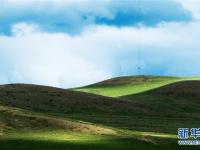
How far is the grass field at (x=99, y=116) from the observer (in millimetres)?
59094

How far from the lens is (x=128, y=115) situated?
103 m

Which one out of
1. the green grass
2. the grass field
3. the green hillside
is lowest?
the green grass

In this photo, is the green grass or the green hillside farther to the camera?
the green hillside

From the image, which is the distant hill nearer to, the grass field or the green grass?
the grass field

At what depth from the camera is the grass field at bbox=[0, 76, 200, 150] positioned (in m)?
59.1

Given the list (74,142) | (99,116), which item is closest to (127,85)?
(99,116)

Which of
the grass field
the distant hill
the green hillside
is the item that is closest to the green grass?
the grass field

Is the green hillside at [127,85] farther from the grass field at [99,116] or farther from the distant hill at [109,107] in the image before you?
the distant hill at [109,107]

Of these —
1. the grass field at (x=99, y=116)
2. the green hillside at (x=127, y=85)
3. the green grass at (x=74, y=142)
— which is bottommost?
the green grass at (x=74, y=142)

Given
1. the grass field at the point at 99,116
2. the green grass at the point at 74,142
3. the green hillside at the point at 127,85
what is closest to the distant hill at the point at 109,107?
the grass field at the point at 99,116

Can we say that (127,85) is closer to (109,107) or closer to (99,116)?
(109,107)

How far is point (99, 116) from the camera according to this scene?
96312 millimetres

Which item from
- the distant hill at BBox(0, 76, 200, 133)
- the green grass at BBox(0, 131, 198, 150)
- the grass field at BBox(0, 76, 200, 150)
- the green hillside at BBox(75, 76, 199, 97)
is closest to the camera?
the green grass at BBox(0, 131, 198, 150)

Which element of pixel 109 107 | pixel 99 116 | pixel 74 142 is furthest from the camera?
pixel 109 107
